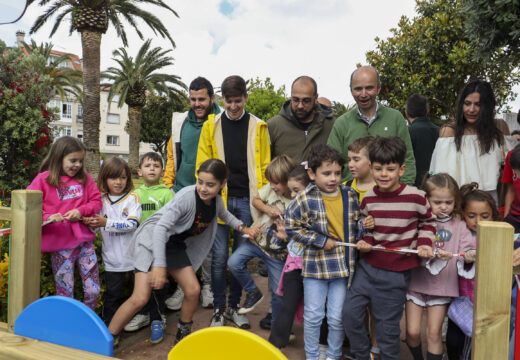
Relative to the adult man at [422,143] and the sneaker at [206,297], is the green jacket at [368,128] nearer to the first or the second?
the adult man at [422,143]

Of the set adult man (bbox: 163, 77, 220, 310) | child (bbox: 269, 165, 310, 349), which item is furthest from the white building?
child (bbox: 269, 165, 310, 349)

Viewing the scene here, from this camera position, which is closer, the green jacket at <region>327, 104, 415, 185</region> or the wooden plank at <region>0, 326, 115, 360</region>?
the wooden plank at <region>0, 326, 115, 360</region>

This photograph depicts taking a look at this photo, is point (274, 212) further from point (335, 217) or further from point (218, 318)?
point (218, 318)

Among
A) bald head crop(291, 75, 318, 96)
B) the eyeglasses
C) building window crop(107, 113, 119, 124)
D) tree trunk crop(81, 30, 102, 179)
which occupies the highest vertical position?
building window crop(107, 113, 119, 124)

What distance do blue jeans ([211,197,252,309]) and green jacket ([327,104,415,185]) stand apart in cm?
104

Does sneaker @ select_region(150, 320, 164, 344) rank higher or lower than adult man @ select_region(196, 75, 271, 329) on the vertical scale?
lower

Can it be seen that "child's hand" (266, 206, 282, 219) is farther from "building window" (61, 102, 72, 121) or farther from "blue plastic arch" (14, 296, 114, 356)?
"building window" (61, 102, 72, 121)

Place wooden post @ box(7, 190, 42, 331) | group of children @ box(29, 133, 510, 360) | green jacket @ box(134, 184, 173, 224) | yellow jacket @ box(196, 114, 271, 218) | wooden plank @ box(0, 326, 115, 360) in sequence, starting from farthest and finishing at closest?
1. green jacket @ box(134, 184, 173, 224)
2. yellow jacket @ box(196, 114, 271, 218)
3. group of children @ box(29, 133, 510, 360)
4. wooden post @ box(7, 190, 42, 331)
5. wooden plank @ box(0, 326, 115, 360)

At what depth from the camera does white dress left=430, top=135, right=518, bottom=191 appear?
136 inches

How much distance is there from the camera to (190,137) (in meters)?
4.34

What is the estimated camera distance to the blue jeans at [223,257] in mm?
3801

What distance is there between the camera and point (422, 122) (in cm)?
545

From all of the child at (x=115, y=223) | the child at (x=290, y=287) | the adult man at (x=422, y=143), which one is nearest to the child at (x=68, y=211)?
the child at (x=115, y=223)

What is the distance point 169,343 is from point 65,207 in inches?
57.7
